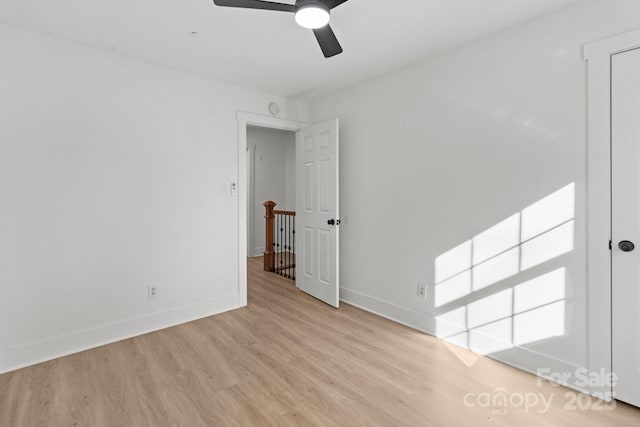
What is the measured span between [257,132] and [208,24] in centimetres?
406

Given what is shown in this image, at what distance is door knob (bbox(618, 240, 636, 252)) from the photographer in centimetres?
187

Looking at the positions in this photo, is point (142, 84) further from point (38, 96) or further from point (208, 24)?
point (208, 24)

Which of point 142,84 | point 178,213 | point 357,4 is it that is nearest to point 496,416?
point 357,4

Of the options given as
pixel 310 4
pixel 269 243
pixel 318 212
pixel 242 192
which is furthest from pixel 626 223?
pixel 269 243

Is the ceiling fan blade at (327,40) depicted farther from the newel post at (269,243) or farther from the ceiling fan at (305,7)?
the newel post at (269,243)

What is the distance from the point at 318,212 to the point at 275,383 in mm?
2079

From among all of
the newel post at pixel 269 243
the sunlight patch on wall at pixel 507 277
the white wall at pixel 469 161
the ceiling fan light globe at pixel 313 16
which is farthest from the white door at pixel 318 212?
the ceiling fan light globe at pixel 313 16

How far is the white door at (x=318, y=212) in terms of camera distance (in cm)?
357

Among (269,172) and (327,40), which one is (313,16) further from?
(269,172)

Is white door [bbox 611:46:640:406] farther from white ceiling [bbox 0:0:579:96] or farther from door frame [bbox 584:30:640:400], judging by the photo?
white ceiling [bbox 0:0:579:96]

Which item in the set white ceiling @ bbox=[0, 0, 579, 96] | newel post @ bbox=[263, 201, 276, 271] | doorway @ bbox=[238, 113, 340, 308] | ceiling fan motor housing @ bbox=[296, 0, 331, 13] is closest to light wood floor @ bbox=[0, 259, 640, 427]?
doorway @ bbox=[238, 113, 340, 308]

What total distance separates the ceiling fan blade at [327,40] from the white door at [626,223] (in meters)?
1.73

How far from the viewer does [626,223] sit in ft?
6.20

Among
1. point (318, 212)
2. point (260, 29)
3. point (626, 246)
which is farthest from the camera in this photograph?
point (318, 212)
